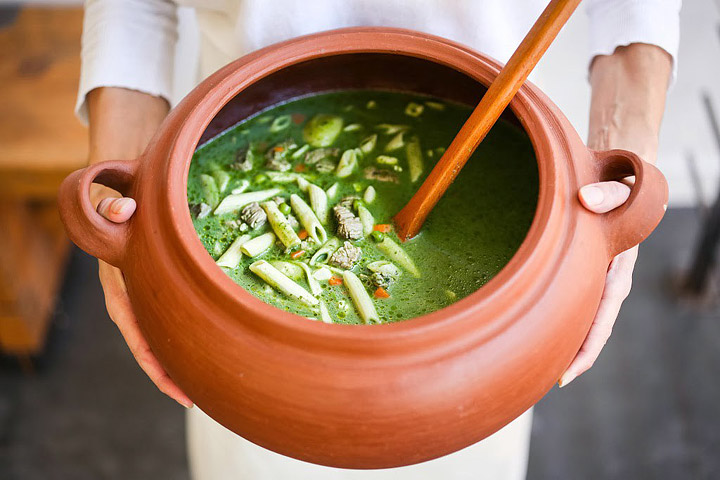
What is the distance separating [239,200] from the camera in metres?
1.03

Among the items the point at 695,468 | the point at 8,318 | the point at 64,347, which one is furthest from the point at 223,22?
Answer: the point at 695,468

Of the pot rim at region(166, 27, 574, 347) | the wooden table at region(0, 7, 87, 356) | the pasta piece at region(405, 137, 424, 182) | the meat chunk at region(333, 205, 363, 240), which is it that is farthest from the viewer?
the wooden table at region(0, 7, 87, 356)

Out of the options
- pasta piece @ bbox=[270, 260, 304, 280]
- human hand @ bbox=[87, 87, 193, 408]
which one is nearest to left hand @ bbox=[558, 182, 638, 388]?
pasta piece @ bbox=[270, 260, 304, 280]

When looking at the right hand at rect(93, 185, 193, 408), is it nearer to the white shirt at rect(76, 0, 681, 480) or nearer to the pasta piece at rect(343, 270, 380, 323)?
the pasta piece at rect(343, 270, 380, 323)

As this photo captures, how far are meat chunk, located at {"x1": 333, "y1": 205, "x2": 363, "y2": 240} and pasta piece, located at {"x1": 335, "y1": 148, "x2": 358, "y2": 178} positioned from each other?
95mm

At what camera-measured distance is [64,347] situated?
7.97 feet

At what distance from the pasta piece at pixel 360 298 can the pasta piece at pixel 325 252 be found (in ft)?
0.15

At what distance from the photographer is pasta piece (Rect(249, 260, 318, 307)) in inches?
35.6

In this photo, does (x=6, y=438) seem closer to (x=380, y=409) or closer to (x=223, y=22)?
(x=223, y=22)

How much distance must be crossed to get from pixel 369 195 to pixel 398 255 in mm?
127

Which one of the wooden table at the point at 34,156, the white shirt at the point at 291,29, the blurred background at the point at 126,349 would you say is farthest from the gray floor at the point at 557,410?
the white shirt at the point at 291,29

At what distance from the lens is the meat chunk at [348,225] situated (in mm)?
981

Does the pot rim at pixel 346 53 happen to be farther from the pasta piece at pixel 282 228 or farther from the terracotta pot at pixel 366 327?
the pasta piece at pixel 282 228

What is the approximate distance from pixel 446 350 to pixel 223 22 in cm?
75
